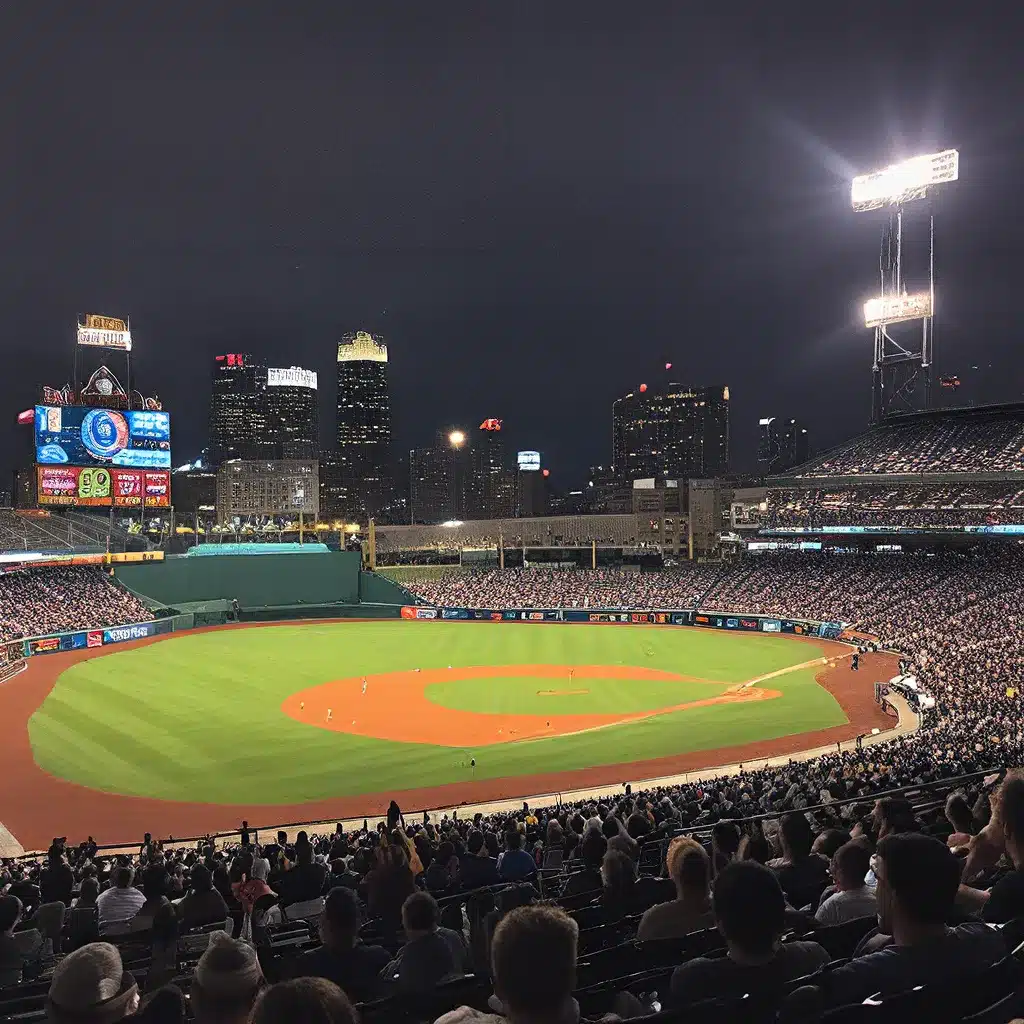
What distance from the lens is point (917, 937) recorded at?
331 cm

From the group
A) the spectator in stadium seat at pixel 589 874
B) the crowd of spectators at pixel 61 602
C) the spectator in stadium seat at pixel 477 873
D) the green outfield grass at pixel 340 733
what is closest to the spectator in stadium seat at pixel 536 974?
the spectator in stadium seat at pixel 589 874

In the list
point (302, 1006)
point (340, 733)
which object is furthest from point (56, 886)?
point (340, 733)

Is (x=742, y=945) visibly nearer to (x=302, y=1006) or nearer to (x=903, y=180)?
→ (x=302, y=1006)

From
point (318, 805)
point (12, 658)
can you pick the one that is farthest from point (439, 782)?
point (12, 658)

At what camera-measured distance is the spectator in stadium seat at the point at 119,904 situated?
9.73 m

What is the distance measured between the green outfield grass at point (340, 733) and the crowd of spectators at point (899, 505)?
16041mm

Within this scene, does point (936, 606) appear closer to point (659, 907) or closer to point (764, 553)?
point (764, 553)

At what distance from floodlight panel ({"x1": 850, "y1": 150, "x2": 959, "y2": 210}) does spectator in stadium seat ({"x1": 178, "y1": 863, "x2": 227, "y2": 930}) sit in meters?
73.8

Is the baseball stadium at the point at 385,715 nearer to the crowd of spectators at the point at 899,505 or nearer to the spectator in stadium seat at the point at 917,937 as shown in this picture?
the crowd of spectators at the point at 899,505

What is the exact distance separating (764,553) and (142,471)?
5494cm

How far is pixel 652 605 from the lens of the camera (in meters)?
73.3

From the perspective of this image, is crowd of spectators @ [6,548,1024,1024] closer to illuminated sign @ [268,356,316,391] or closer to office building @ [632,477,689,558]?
office building @ [632,477,689,558]

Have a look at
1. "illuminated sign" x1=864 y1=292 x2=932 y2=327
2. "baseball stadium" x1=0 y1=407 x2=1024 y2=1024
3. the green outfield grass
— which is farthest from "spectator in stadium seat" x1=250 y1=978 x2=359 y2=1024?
"illuminated sign" x1=864 y1=292 x2=932 y2=327

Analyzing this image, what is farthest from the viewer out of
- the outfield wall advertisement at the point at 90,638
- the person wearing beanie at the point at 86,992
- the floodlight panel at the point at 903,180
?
the floodlight panel at the point at 903,180
